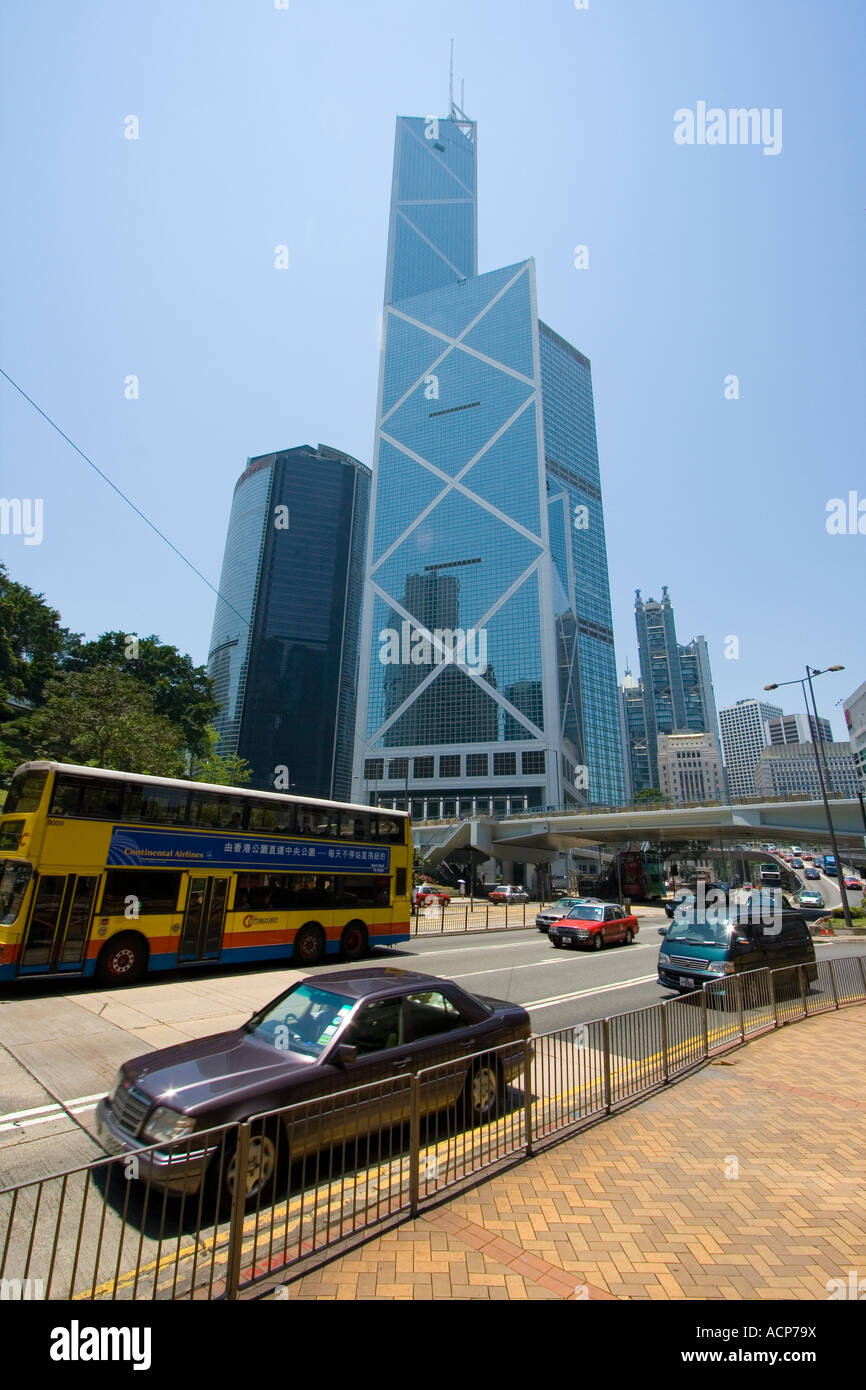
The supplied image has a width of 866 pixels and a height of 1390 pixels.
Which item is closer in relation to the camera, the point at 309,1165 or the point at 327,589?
the point at 309,1165

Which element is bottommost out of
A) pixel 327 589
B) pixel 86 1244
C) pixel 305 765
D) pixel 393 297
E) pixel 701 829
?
pixel 86 1244

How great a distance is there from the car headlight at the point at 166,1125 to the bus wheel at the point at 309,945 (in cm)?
1126

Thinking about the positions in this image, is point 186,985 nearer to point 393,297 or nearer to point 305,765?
point 305,765

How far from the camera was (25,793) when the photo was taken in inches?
491

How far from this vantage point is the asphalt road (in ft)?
19.3

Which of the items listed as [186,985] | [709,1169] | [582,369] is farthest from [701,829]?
[582,369]

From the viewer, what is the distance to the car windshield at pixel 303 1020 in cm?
547

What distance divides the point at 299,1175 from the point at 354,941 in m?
12.0

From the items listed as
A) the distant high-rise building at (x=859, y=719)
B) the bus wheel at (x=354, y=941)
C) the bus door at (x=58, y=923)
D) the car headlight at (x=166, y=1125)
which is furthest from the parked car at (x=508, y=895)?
the distant high-rise building at (x=859, y=719)

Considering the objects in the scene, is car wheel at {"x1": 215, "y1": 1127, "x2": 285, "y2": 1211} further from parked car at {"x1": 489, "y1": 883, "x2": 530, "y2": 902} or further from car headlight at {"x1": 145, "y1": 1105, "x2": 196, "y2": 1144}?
parked car at {"x1": 489, "y1": 883, "x2": 530, "y2": 902}

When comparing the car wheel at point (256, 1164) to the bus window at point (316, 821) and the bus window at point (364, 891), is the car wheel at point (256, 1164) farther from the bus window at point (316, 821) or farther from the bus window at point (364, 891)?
the bus window at point (364, 891)

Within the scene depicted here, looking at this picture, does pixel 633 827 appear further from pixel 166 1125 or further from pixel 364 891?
pixel 166 1125

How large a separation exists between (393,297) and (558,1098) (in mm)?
186708
